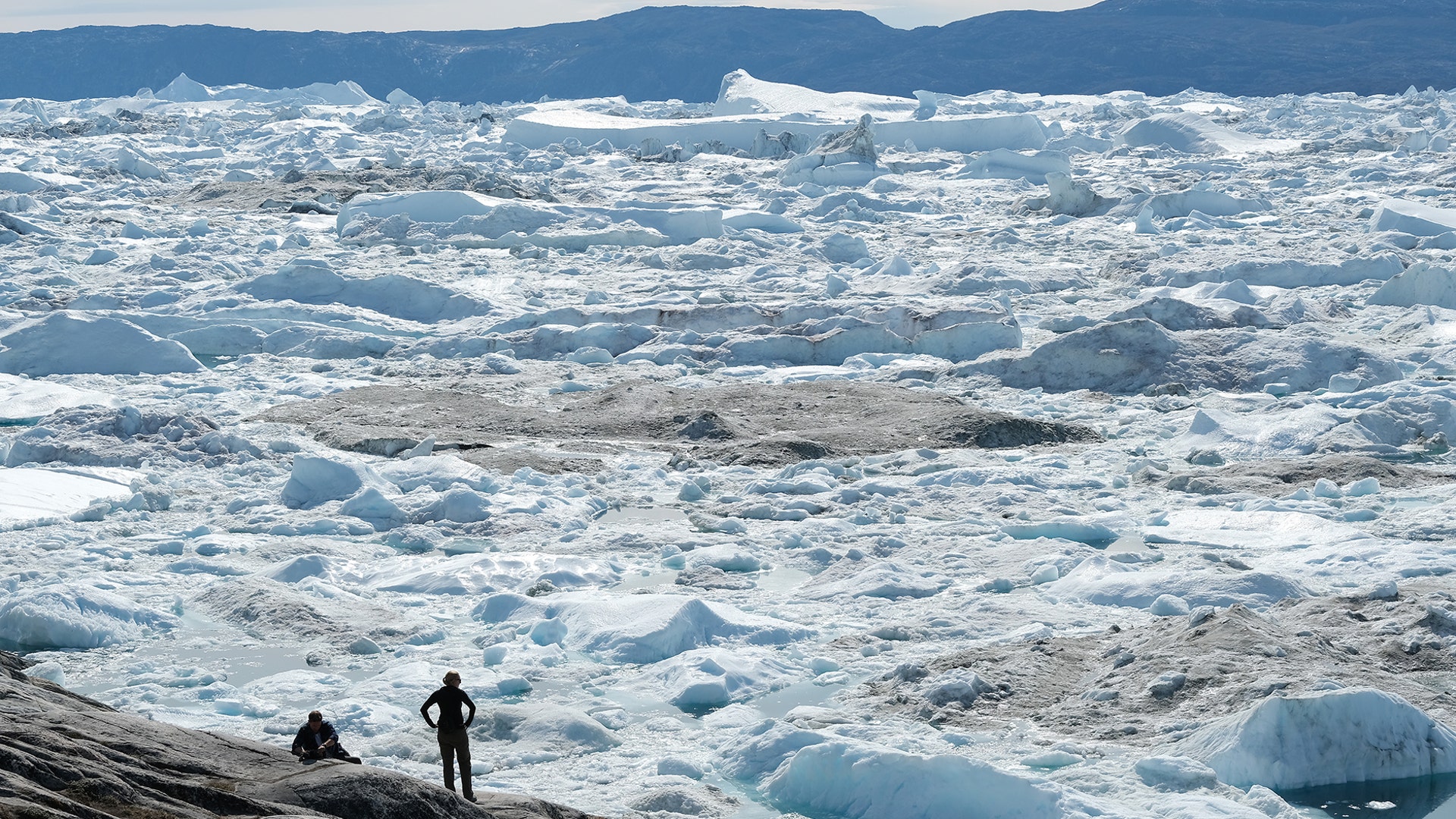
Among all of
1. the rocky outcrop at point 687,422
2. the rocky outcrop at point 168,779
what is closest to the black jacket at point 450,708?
the rocky outcrop at point 168,779

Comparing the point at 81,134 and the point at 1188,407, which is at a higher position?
the point at 81,134

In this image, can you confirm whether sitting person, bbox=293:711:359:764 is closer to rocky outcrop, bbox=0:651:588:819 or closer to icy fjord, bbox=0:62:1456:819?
rocky outcrop, bbox=0:651:588:819

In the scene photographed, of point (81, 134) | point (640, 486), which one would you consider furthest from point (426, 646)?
point (81, 134)

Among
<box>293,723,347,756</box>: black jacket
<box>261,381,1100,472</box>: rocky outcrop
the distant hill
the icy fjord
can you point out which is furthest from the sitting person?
the distant hill

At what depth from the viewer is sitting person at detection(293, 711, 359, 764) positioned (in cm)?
348

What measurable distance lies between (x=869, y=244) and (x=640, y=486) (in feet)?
33.2

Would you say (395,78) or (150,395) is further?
(395,78)

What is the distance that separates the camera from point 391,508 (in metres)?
7.41

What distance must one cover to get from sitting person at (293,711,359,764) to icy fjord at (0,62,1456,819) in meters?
0.77

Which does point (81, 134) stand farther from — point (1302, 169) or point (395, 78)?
point (395, 78)

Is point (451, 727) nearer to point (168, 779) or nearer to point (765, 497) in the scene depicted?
point (168, 779)

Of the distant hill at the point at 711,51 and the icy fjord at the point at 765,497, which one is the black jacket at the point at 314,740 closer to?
the icy fjord at the point at 765,497

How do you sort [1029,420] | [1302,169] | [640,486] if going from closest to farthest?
1. [640,486]
2. [1029,420]
3. [1302,169]

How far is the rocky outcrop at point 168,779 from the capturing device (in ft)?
9.27
